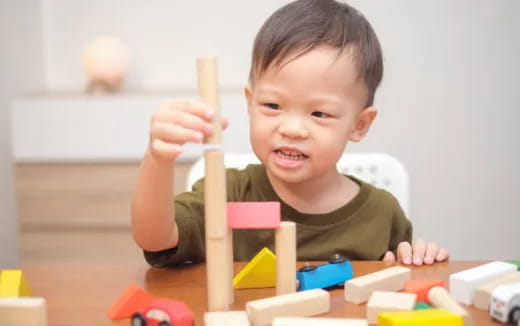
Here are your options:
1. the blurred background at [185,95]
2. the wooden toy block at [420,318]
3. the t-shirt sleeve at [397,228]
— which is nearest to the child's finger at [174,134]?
the wooden toy block at [420,318]

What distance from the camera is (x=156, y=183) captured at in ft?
2.17

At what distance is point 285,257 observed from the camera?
0.62 metres

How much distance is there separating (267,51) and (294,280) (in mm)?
309

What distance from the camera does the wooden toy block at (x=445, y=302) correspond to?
557 millimetres

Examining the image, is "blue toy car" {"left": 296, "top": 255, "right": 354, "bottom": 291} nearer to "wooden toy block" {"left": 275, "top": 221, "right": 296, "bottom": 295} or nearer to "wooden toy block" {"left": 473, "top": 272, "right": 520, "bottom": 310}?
"wooden toy block" {"left": 275, "top": 221, "right": 296, "bottom": 295}

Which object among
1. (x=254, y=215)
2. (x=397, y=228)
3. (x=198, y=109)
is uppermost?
(x=198, y=109)

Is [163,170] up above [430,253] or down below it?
above

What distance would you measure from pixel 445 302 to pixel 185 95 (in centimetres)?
155

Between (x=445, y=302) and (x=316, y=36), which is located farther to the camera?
(x=316, y=36)

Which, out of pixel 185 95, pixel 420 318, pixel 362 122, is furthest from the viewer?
pixel 185 95

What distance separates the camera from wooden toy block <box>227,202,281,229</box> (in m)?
0.61

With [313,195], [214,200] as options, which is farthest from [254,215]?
[313,195]

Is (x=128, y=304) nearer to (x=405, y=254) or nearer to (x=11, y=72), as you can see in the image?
(x=405, y=254)

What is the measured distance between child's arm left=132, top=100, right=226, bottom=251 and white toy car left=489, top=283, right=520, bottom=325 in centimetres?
31
